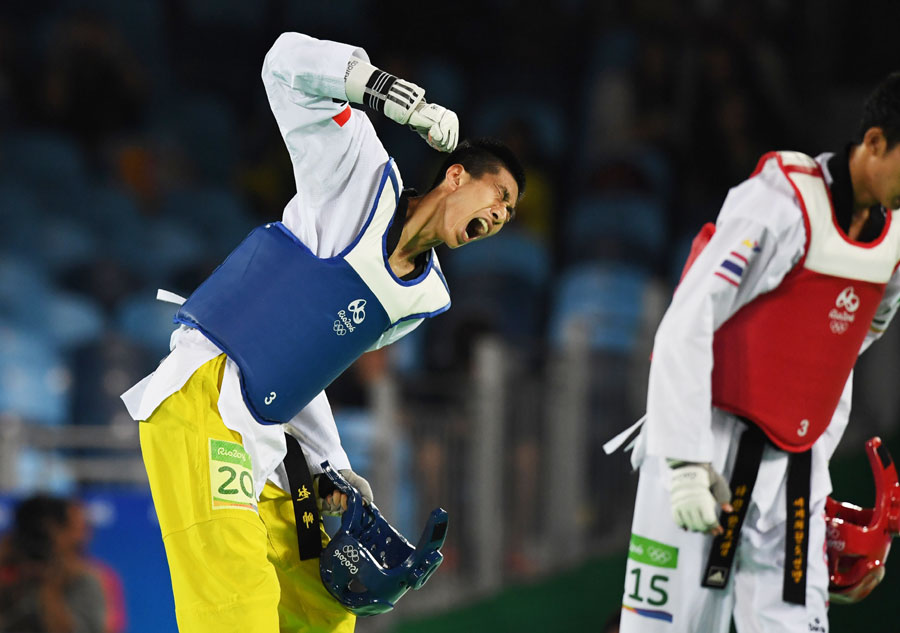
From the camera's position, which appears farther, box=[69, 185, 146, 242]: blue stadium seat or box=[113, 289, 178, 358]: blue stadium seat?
box=[69, 185, 146, 242]: blue stadium seat

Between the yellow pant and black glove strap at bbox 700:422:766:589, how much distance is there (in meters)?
1.26

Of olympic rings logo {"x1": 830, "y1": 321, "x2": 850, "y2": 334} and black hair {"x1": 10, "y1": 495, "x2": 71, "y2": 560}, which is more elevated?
olympic rings logo {"x1": 830, "y1": 321, "x2": 850, "y2": 334}

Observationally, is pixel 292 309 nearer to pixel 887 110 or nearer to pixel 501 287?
pixel 887 110

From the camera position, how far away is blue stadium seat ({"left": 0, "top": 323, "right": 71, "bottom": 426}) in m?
7.96

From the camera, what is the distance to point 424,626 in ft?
22.3

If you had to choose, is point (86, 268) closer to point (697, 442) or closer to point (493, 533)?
point (493, 533)

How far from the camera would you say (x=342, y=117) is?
3.63m

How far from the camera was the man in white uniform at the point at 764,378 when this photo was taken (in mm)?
3594

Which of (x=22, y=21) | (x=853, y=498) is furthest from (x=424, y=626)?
(x=22, y=21)

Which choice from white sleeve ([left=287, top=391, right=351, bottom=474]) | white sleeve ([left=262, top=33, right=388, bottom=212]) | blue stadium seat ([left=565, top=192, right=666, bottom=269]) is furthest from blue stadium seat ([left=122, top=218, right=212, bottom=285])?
white sleeve ([left=262, top=33, right=388, bottom=212])

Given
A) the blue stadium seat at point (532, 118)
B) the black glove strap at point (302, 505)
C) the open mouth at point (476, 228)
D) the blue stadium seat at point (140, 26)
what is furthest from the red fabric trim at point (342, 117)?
the blue stadium seat at point (140, 26)

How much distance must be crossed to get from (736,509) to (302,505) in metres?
1.30

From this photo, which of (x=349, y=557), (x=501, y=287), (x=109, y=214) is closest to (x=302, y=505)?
(x=349, y=557)

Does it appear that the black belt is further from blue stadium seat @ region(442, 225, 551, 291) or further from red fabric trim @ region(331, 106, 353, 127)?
blue stadium seat @ region(442, 225, 551, 291)
